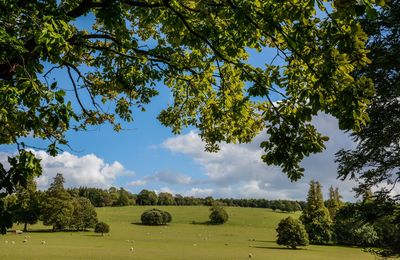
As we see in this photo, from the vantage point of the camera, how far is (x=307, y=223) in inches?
3300

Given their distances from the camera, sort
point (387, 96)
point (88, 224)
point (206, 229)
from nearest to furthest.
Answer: point (387, 96), point (88, 224), point (206, 229)

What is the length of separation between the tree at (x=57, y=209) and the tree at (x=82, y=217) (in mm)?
1869

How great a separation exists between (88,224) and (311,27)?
91.0 meters

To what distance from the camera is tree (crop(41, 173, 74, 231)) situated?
8587 centimetres

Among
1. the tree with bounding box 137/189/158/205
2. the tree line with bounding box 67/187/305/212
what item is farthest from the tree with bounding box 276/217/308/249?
the tree with bounding box 137/189/158/205

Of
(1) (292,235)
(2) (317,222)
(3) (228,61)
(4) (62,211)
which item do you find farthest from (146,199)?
(3) (228,61)

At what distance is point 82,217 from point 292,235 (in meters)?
47.1

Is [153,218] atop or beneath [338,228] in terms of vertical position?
atop

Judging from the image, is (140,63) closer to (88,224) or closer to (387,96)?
(387,96)

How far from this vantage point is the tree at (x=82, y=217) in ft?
293

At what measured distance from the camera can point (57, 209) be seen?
87.2m

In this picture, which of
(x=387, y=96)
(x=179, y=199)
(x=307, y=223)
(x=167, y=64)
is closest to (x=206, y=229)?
(x=307, y=223)

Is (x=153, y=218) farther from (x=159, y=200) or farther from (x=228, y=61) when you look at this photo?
(x=228, y=61)

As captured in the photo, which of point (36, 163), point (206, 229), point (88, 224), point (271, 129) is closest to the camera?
point (36, 163)
